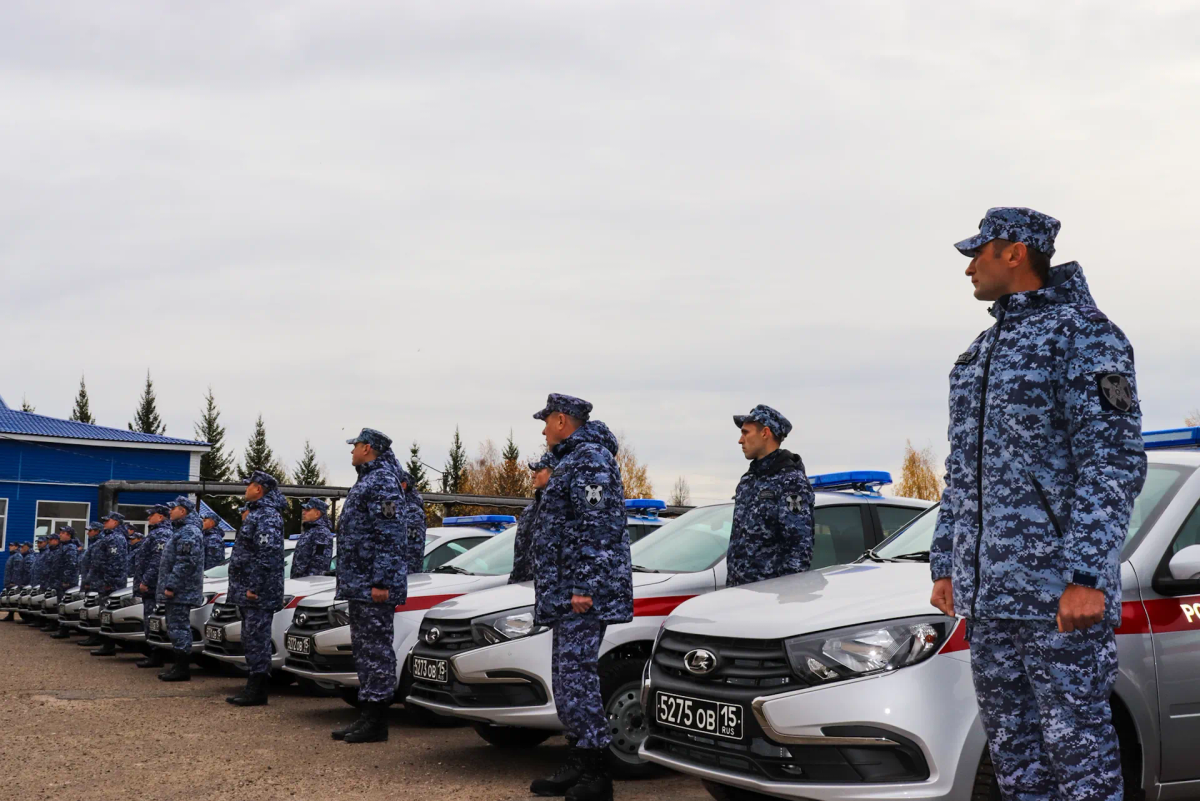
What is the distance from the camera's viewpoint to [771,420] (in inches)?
276

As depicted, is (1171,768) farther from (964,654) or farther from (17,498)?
(17,498)

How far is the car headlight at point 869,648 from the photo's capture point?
3.95 metres

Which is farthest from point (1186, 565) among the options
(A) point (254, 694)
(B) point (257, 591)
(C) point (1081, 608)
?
(A) point (254, 694)

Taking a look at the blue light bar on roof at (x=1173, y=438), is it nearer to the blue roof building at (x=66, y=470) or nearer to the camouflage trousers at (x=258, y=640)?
the camouflage trousers at (x=258, y=640)

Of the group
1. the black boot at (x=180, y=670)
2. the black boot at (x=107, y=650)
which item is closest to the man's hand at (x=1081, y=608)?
the black boot at (x=180, y=670)

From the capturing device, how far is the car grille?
163 inches

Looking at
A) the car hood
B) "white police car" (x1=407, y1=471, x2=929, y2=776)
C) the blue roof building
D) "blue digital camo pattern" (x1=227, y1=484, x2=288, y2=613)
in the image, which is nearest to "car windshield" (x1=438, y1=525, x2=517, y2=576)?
"blue digital camo pattern" (x1=227, y1=484, x2=288, y2=613)

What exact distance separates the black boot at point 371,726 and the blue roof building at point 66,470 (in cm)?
3562

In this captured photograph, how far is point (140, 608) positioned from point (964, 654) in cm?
1375

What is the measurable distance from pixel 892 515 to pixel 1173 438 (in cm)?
250

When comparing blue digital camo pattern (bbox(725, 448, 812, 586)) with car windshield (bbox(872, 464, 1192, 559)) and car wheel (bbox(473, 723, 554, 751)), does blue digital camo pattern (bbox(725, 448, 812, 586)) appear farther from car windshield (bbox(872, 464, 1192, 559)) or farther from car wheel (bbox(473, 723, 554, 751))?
car windshield (bbox(872, 464, 1192, 559))

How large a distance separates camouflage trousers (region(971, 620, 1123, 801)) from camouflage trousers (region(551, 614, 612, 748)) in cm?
278

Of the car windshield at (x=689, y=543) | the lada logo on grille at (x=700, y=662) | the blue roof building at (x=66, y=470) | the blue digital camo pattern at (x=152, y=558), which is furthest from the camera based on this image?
the blue roof building at (x=66, y=470)

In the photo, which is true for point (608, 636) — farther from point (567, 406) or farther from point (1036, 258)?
point (1036, 258)
